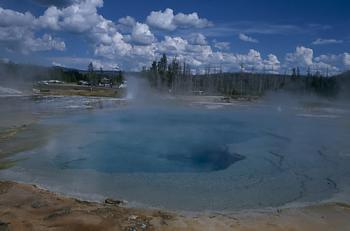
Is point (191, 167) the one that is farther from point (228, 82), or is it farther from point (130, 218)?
point (228, 82)

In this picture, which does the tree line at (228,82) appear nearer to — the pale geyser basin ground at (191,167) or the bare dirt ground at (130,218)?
the pale geyser basin ground at (191,167)

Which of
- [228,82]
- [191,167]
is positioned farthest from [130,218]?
[228,82]

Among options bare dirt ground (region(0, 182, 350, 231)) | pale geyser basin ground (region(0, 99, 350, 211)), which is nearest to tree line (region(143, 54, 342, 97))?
pale geyser basin ground (region(0, 99, 350, 211))

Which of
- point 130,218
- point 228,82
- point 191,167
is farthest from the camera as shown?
point 228,82

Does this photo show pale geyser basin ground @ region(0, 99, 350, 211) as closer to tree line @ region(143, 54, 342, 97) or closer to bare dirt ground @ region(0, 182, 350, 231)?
bare dirt ground @ region(0, 182, 350, 231)

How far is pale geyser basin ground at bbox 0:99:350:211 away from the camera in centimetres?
1122

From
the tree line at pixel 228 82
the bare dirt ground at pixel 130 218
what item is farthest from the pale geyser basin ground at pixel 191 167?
the tree line at pixel 228 82

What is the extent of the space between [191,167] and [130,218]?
244 inches

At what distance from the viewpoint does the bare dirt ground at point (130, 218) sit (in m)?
8.46

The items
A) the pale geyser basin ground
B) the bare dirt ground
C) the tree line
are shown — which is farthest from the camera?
the tree line

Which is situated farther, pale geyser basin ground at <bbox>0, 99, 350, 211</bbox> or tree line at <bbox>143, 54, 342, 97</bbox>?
tree line at <bbox>143, 54, 342, 97</bbox>

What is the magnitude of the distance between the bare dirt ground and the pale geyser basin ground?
0.73m

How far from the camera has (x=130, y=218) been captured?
8.91m

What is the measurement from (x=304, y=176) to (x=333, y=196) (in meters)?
2.32
